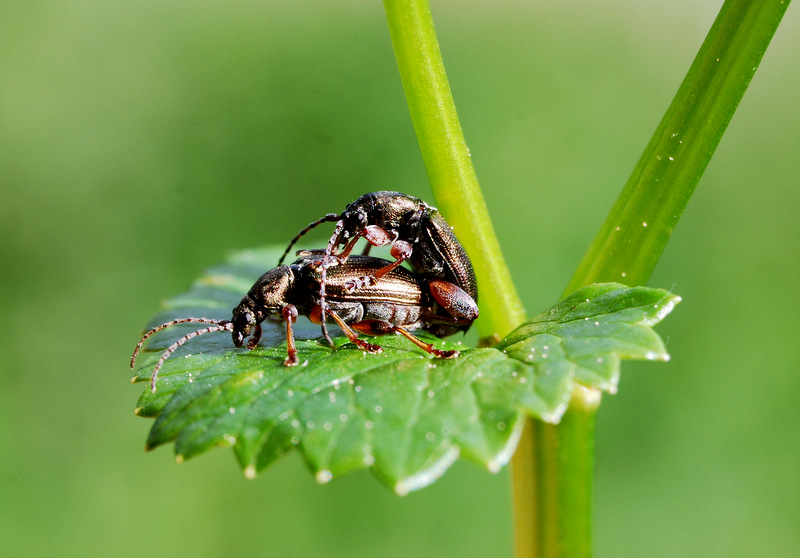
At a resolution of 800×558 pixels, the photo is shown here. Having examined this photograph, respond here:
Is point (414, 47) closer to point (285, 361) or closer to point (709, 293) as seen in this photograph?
point (285, 361)

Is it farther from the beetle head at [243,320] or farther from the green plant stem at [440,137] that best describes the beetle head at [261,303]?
the green plant stem at [440,137]

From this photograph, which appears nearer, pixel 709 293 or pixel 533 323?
pixel 533 323

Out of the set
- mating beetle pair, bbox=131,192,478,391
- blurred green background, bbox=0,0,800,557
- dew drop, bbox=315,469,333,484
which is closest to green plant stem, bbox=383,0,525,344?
mating beetle pair, bbox=131,192,478,391

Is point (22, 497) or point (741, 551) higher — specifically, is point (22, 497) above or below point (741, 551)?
above

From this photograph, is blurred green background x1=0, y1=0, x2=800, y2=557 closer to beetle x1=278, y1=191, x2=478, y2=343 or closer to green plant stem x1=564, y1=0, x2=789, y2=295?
beetle x1=278, y1=191, x2=478, y2=343

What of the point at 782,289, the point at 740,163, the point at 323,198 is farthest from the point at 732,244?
the point at 323,198

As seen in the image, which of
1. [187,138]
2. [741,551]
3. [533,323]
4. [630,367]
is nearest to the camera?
[533,323]

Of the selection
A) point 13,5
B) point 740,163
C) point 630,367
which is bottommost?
point 630,367
